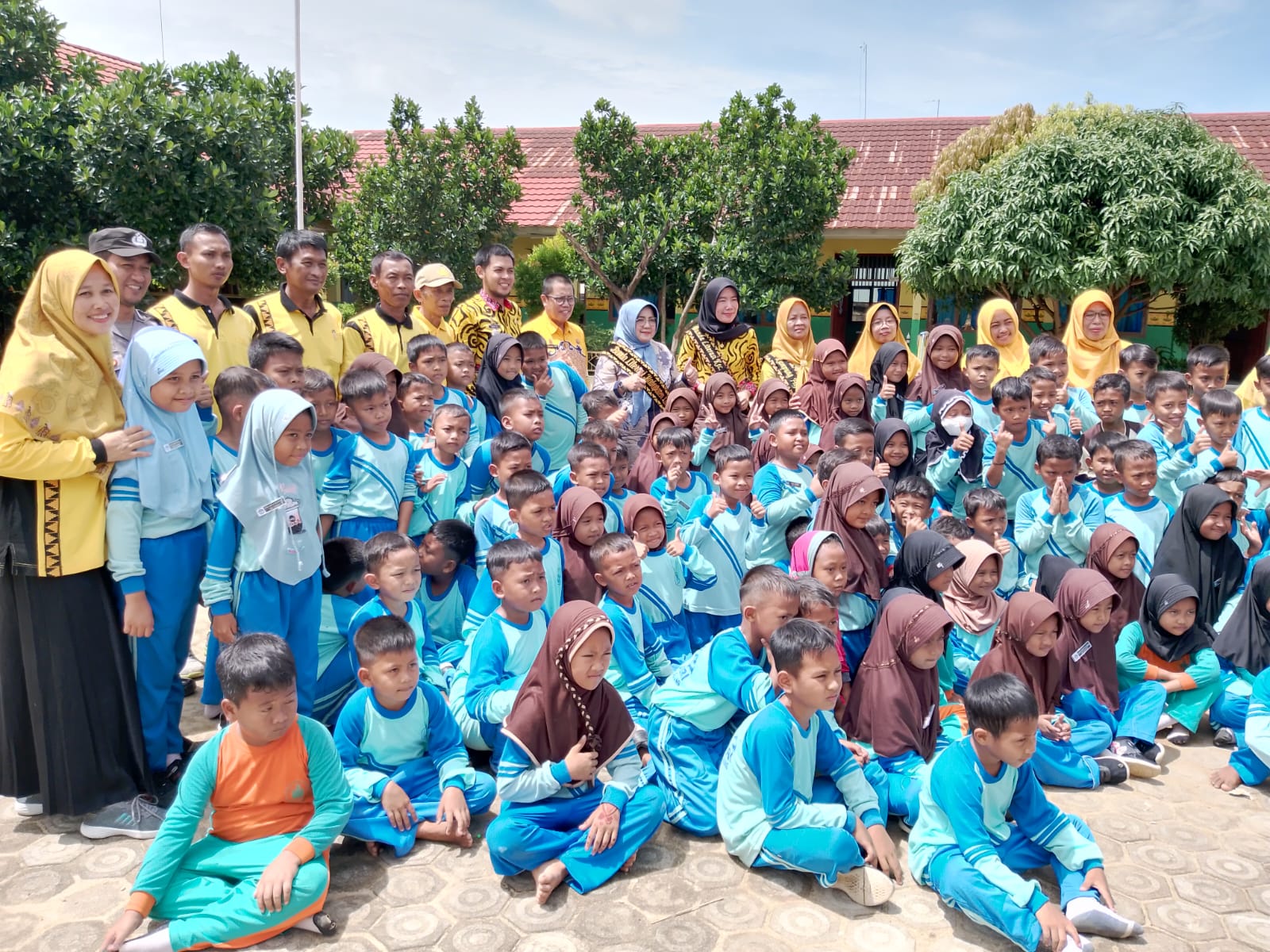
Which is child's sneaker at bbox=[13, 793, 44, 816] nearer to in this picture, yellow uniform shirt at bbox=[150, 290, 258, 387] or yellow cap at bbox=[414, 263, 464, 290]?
yellow uniform shirt at bbox=[150, 290, 258, 387]

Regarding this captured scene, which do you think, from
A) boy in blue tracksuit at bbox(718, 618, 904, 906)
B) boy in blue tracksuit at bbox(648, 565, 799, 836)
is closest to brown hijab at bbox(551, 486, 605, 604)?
boy in blue tracksuit at bbox(648, 565, 799, 836)

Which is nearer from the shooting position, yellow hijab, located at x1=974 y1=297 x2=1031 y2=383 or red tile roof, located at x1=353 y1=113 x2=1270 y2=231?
yellow hijab, located at x1=974 y1=297 x2=1031 y2=383

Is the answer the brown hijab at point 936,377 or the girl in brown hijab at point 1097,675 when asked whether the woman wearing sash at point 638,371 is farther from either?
the girl in brown hijab at point 1097,675

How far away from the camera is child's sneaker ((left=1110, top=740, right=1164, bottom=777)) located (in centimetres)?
374

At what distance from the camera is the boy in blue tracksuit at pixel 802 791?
112 inches

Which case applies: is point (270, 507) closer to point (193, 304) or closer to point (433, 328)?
point (193, 304)

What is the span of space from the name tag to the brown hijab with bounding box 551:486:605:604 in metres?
1.32

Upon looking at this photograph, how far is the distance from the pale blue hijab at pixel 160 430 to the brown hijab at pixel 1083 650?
3.59m

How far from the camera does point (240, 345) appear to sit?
434 cm

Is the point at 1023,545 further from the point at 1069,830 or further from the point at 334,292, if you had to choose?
the point at 334,292

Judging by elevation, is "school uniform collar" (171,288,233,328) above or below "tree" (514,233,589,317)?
below

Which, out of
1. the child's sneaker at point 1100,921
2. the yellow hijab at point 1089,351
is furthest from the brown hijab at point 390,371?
the yellow hijab at point 1089,351

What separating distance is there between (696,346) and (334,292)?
37.2 ft

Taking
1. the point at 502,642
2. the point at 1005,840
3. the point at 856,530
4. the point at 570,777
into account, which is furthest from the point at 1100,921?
the point at 502,642
